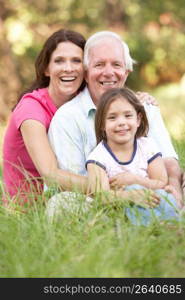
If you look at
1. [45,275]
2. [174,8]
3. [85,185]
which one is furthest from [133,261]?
[174,8]

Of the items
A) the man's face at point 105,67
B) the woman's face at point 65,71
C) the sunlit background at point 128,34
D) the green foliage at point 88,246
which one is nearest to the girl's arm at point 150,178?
the green foliage at point 88,246

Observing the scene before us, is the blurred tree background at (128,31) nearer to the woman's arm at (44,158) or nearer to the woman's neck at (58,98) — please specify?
the woman's neck at (58,98)

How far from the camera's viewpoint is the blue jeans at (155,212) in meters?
3.51

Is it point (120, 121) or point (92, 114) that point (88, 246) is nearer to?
point (120, 121)

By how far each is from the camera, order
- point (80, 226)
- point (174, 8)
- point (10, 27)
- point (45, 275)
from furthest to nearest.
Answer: point (174, 8) < point (10, 27) < point (80, 226) < point (45, 275)

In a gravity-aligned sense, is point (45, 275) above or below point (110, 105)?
below

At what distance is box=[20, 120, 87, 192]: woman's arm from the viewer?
155 inches

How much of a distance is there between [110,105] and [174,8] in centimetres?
1439

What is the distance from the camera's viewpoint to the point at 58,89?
444cm

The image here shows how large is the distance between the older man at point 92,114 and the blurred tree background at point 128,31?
348 inches

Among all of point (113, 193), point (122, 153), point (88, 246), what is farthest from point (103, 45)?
point (88, 246)

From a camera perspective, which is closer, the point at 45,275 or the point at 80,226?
the point at 45,275

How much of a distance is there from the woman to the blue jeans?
70cm

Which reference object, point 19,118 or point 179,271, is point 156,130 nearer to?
point 19,118
